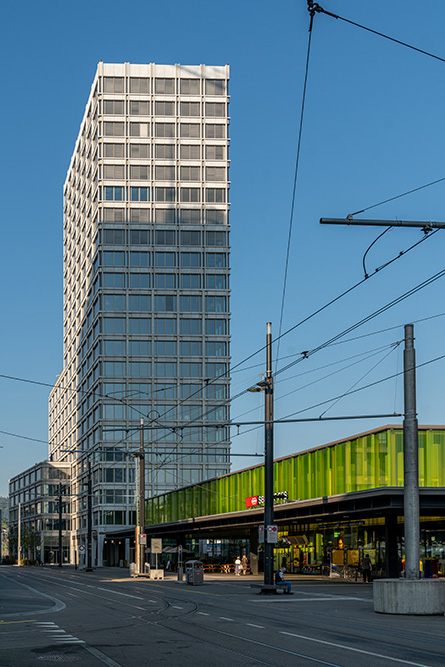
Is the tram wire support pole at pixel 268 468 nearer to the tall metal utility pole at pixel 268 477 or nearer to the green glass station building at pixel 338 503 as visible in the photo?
the tall metal utility pole at pixel 268 477

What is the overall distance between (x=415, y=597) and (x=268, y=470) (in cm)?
1282

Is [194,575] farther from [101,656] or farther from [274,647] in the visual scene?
[101,656]

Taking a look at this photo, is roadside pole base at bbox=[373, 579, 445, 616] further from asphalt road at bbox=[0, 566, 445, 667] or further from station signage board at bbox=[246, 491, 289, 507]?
station signage board at bbox=[246, 491, 289, 507]

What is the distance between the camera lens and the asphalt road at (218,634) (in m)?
15.0

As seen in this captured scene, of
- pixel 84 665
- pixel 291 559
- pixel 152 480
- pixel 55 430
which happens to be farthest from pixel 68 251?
pixel 84 665

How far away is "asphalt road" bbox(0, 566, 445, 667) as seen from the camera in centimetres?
1503

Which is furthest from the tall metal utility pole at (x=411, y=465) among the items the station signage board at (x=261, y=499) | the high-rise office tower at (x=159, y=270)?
the high-rise office tower at (x=159, y=270)

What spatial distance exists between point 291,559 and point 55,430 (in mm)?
123780

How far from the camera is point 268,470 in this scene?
38500 mm

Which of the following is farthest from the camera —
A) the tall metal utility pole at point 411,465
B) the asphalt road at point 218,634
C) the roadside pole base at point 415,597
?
the tall metal utility pole at point 411,465

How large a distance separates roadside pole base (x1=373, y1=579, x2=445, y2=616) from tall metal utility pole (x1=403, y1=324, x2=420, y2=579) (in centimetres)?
57

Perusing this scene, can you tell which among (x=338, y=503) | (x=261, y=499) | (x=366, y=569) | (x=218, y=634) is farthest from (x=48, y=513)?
(x=218, y=634)

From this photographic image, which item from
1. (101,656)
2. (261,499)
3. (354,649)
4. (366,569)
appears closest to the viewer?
(101,656)

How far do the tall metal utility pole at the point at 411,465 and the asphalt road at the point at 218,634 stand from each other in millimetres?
2045
